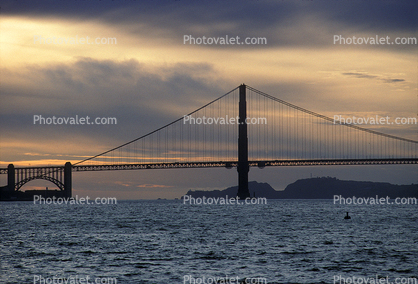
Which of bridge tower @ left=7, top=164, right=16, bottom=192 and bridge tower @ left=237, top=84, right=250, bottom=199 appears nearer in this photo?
bridge tower @ left=237, top=84, right=250, bottom=199

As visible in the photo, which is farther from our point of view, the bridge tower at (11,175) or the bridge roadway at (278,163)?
the bridge tower at (11,175)

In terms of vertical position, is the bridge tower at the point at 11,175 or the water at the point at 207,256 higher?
the bridge tower at the point at 11,175

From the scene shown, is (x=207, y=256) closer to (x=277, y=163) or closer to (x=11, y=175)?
(x=277, y=163)

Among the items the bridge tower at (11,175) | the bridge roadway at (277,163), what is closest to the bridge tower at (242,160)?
the bridge roadway at (277,163)

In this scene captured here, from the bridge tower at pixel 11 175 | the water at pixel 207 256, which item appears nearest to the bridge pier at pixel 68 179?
the bridge tower at pixel 11 175

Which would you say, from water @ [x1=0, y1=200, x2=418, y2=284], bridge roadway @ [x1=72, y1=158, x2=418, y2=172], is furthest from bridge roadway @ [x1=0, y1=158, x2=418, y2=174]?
water @ [x1=0, y1=200, x2=418, y2=284]

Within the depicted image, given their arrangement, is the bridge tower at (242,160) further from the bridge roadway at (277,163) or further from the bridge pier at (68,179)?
the bridge pier at (68,179)

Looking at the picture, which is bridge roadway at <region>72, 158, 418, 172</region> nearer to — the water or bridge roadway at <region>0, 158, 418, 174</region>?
bridge roadway at <region>0, 158, 418, 174</region>

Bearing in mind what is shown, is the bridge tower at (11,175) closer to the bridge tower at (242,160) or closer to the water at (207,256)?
the bridge tower at (242,160)

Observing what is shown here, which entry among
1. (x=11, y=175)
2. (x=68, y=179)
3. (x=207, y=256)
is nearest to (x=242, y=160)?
(x=68, y=179)

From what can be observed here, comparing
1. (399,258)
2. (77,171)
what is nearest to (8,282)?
(399,258)
